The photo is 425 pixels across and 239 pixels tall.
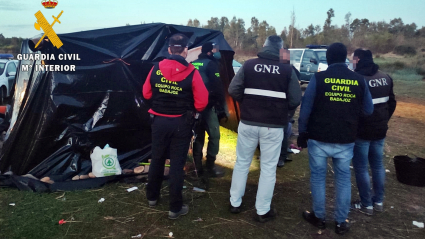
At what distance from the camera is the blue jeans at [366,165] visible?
11.4 feet

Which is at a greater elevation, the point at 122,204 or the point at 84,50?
the point at 84,50

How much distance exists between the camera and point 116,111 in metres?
4.82

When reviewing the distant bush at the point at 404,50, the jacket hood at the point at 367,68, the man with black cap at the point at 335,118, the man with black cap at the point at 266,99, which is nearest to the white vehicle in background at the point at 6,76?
the man with black cap at the point at 266,99

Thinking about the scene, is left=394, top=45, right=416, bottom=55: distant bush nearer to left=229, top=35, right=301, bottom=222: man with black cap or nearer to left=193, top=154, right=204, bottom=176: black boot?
left=193, top=154, right=204, bottom=176: black boot

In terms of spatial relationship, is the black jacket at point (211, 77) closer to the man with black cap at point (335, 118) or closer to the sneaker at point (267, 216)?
the man with black cap at point (335, 118)

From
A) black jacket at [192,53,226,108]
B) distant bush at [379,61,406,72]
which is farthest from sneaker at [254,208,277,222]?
distant bush at [379,61,406,72]

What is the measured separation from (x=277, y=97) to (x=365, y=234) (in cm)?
176

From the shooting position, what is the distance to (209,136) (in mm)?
4551

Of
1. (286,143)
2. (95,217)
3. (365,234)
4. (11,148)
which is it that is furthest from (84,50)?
(365,234)

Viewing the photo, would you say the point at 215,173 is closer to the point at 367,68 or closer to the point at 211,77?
the point at 211,77

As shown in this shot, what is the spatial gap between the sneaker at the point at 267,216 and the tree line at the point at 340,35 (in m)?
34.4

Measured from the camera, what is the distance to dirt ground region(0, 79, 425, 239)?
324 centimetres

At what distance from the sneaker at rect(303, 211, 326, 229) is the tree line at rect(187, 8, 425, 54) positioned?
3440cm

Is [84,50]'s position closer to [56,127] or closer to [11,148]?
[56,127]
